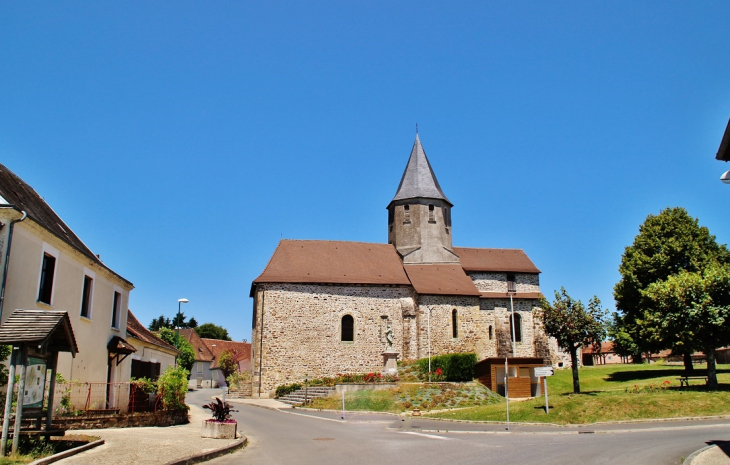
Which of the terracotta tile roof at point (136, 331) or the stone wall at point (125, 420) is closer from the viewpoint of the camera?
the stone wall at point (125, 420)

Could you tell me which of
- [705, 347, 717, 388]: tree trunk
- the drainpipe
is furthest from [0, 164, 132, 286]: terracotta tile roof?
[705, 347, 717, 388]: tree trunk

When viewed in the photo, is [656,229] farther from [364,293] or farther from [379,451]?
[379,451]

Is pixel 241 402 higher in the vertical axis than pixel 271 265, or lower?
lower

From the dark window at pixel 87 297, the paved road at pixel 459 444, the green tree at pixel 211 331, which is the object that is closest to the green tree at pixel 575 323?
the paved road at pixel 459 444

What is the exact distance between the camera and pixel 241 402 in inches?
1226

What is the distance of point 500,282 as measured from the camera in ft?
144

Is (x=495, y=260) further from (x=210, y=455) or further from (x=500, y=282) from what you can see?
(x=210, y=455)

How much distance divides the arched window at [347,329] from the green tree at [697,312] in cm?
1771

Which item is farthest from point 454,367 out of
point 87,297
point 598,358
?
point 598,358

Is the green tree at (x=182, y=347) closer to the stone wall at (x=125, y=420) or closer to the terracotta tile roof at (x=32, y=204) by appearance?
the terracotta tile roof at (x=32, y=204)

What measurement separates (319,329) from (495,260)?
52.9 ft

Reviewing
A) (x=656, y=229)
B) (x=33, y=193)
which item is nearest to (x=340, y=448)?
(x=33, y=193)

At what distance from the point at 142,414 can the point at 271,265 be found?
72.6ft

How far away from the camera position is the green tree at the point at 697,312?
24.2m
